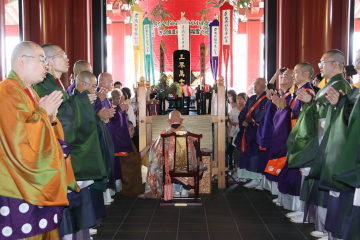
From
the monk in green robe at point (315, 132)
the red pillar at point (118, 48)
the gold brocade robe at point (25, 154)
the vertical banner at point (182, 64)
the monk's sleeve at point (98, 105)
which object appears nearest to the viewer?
the gold brocade robe at point (25, 154)

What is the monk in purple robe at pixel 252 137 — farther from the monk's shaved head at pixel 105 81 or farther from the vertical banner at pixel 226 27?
the monk's shaved head at pixel 105 81

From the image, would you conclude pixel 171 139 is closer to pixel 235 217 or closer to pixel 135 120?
pixel 235 217

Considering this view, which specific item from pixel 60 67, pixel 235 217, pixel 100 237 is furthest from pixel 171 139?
pixel 60 67

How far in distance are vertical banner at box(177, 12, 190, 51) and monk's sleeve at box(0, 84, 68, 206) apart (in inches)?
260

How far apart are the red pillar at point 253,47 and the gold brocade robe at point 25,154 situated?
10486 millimetres

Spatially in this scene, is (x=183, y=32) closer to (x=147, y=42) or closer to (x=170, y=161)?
(x=147, y=42)

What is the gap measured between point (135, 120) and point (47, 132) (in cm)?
395

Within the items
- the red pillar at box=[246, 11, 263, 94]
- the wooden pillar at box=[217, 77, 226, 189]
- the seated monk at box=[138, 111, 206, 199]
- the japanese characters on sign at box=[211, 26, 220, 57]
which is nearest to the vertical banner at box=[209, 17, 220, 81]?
the japanese characters on sign at box=[211, 26, 220, 57]

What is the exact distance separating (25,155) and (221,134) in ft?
12.3

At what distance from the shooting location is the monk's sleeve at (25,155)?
1709 mm

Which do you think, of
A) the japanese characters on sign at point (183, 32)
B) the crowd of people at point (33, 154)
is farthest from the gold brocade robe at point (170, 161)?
the japanese characters on sign at point (183, 32)

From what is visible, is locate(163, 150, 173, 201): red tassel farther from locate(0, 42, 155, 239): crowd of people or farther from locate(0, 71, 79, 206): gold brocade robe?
locate(0, 71, 79, 206): gold brocade robe

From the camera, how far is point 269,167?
13.0ft

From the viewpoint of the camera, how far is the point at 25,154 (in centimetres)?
172
